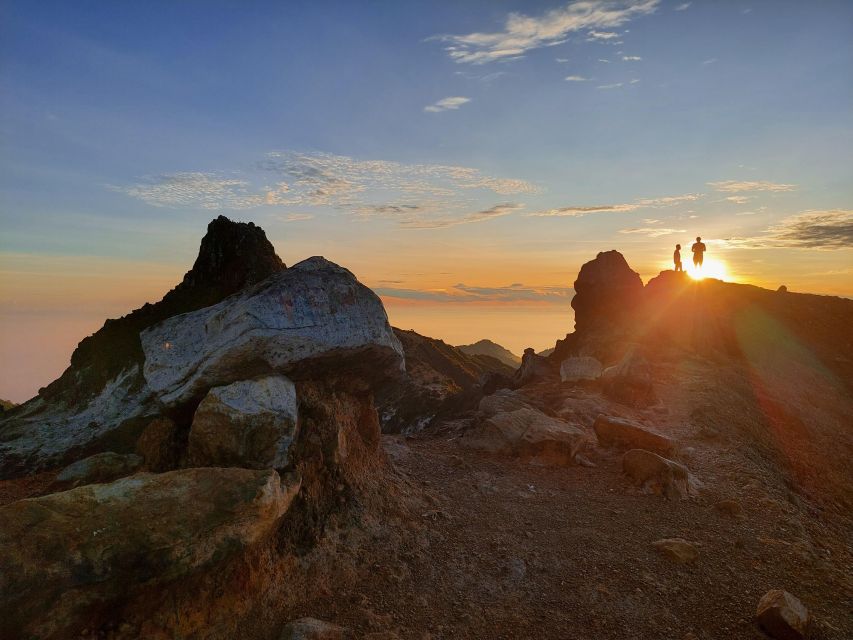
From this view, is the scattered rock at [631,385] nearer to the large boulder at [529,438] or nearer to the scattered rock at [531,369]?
the large boulder at [529,438]

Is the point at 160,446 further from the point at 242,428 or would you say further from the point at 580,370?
the point at 580,370

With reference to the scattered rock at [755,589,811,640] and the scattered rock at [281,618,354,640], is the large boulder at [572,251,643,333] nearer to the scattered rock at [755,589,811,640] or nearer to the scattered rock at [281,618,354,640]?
the scattered rock at [755,589,811,640]

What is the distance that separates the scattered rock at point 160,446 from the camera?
1139 cm

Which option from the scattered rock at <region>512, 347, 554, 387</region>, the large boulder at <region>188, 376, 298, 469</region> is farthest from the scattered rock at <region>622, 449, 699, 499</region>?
the scattered rock at <region>512, 347, 554, 387</region>

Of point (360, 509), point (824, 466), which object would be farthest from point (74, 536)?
point (824, 466)

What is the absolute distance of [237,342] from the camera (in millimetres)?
11305

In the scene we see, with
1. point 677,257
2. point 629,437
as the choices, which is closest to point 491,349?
point 677,257

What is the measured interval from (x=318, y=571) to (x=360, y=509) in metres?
2.03

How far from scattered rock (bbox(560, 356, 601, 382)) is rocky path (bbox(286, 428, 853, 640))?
15238 mm

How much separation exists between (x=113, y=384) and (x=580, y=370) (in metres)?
26.3

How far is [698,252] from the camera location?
132ft

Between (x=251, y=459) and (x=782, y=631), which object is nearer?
(x=782, y=631)

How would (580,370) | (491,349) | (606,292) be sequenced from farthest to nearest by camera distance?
(491,349) → (606,292) → (580,370)

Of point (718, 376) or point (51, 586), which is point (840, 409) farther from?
point (51, 586)
